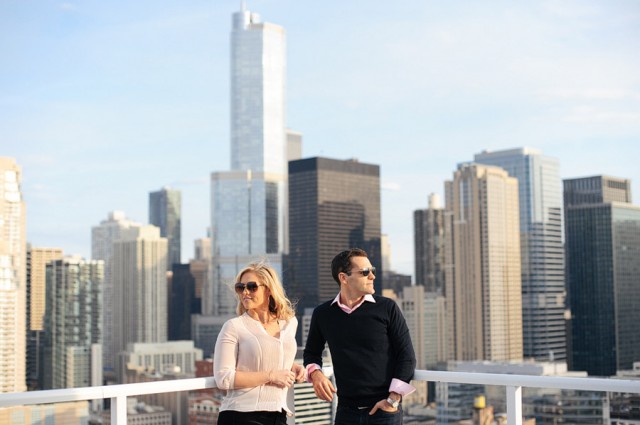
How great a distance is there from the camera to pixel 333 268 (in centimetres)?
392

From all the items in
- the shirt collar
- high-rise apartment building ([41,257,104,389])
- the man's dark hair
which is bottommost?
high-rise apartment building ([41,257,104,389])

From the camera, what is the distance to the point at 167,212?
14750cm

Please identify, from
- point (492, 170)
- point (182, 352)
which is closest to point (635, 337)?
point (492, 170)

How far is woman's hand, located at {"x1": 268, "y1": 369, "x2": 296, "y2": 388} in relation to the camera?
3.76 m

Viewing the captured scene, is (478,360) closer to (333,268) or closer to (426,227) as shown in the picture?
(426,227)

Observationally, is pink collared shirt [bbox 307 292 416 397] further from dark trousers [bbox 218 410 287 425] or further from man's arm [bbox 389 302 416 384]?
dark trousers [bbox 218 410 287 425]

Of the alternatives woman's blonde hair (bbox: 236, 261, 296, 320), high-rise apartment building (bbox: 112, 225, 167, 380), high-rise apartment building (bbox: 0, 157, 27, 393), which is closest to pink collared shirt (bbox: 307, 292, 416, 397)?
woman's blonde hair (bbox: 236, 261, 296, 320)

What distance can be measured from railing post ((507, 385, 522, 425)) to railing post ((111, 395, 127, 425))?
158cm

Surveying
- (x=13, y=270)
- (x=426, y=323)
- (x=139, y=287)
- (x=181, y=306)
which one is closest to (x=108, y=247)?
(x=139, y=287)

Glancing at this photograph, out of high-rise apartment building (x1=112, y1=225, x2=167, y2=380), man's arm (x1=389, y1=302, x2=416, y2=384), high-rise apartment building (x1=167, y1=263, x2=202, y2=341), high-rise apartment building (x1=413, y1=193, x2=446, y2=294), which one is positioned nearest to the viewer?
man's arm (x1=389, y1=302, x2=416, y2=384)

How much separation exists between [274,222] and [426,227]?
29778 mm

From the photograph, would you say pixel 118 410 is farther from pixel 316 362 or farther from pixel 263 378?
pixel 316 362

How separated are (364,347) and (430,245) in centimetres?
10525

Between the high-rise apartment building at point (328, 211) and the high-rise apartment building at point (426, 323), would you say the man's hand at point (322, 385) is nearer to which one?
the high-rise apartment building at point (426, 323)
